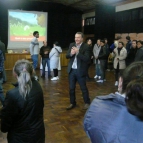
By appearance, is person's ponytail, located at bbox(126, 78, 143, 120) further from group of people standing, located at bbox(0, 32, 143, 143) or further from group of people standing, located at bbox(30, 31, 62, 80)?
group of people standing, located at bbox(30, 31, 62, 80)

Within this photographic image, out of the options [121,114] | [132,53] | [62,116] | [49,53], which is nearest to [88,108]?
[121,114]

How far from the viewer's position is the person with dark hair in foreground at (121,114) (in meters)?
0.82

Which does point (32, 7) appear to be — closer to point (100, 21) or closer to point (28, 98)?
point (100, 21)

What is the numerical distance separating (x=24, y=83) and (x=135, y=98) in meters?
1.01

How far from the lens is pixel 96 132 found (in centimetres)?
94

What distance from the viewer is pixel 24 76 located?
163cm

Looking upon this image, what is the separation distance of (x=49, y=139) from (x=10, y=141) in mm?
957

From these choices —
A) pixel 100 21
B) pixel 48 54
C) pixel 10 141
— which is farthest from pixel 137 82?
pixel 100 21

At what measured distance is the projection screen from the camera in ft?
32.2

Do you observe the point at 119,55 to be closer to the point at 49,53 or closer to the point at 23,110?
the point at 49,53

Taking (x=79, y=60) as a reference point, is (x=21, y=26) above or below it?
above

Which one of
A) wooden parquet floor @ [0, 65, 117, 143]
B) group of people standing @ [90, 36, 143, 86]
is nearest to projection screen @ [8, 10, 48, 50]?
group of people standing @ [90, 36, 143, 86]

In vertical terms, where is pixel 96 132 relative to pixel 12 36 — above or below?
below

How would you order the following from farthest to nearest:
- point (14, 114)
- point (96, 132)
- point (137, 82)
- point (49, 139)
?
point (49, 139)
point (14, 114)
point (96, 132)
point (137, 82)
